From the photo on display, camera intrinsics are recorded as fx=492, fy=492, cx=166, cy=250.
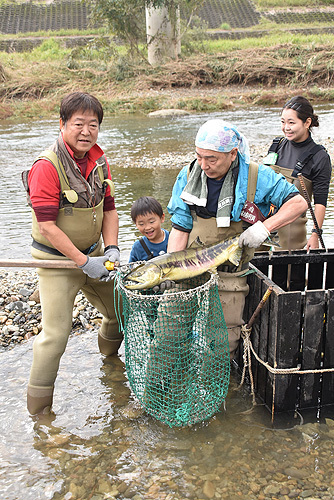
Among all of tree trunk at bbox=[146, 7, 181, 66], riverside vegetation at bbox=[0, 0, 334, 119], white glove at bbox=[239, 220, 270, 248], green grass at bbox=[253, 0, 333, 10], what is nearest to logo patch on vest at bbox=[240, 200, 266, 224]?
white glove at bbox=[239, 220, 270, 248]

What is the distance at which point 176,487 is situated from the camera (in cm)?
326

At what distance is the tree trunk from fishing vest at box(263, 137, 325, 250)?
90.2ft

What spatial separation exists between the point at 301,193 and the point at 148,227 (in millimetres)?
1695

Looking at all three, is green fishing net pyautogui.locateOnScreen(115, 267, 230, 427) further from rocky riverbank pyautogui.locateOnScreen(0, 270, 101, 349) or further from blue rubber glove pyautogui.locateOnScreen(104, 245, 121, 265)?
rocky riverbank pyautogui.locateOnScreen(0, 270, 101, 349)

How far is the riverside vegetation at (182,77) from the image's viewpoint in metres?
24.6

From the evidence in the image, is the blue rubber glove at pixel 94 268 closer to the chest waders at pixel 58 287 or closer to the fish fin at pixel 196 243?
the chest waders at pixel 58 287

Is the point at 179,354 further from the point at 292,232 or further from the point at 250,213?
the point at 292,232

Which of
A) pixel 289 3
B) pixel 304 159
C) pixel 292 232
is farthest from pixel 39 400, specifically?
pixel 289 3

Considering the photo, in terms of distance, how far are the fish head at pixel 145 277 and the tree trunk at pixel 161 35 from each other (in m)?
29.5

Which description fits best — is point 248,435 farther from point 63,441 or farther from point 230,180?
point 230,180

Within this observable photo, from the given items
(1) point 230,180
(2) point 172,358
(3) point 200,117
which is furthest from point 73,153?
(3) point 200,117

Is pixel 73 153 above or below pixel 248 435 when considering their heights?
above

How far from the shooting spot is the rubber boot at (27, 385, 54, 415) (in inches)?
151

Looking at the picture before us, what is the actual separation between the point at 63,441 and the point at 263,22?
4513 cm
